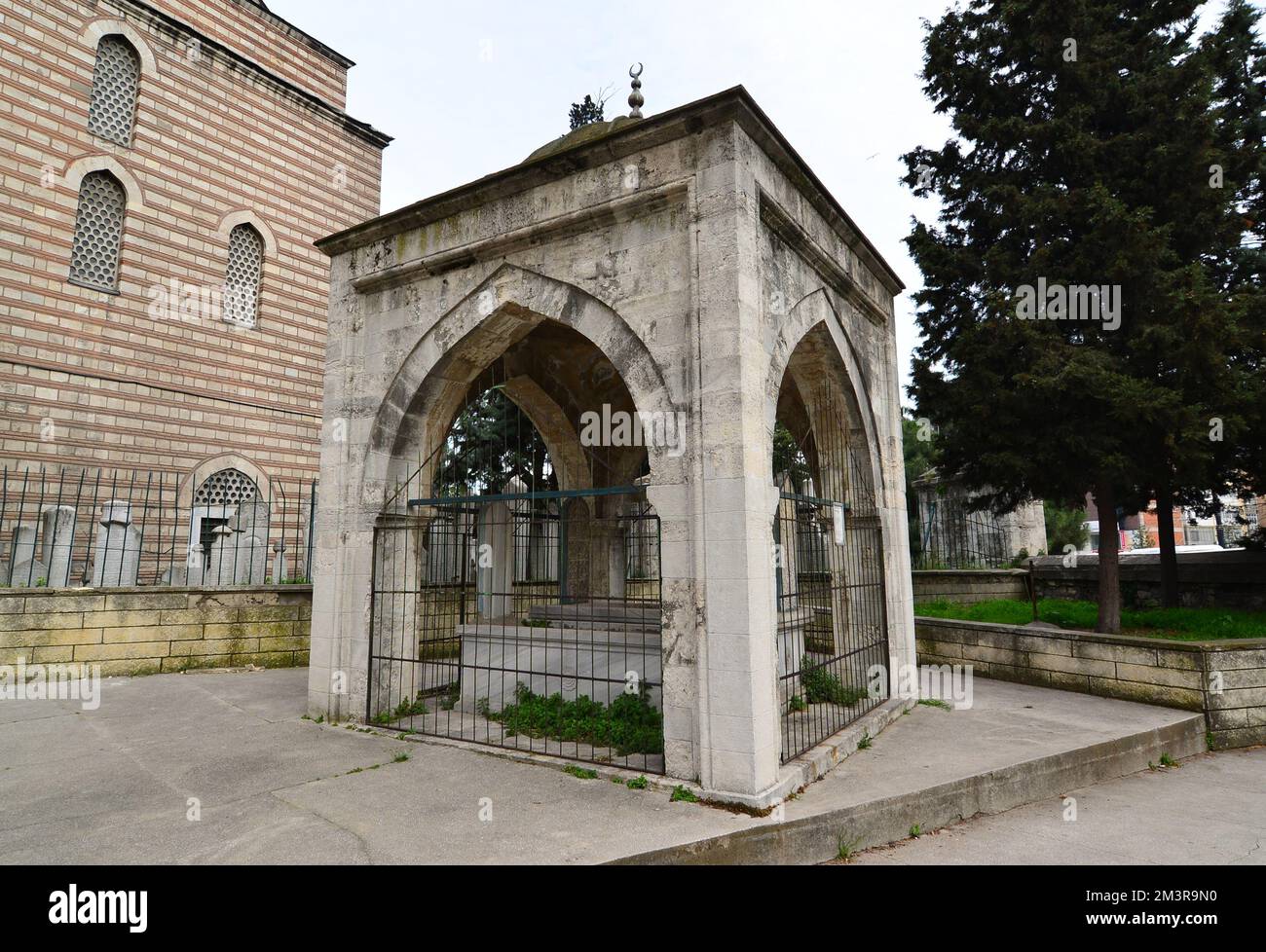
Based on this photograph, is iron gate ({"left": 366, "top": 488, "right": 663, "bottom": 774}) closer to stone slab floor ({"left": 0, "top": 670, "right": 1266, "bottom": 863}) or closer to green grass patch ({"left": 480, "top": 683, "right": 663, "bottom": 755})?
green grass patch ({"left": 480, "top": 683, "right": 663, "bottom": 755})

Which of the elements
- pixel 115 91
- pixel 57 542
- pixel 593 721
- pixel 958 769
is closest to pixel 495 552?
pixel 593 721

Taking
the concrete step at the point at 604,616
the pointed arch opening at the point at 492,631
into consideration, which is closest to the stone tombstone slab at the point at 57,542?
the pointed arch opening at the point at 492,631

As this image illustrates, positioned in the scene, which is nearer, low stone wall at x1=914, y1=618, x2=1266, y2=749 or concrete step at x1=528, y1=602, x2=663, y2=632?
low stone wall at x1=914, y1=618, x2=1266, y2=749

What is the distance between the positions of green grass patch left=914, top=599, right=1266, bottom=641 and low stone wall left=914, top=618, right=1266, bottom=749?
96 centimetres

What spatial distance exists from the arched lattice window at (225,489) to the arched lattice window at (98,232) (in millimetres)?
3779

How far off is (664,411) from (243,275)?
1308 cm

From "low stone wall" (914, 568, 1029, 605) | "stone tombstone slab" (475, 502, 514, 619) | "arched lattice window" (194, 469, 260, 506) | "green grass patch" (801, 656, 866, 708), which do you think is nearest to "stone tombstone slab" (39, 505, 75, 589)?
"arched lattice window" (194, 469, 260, 506)

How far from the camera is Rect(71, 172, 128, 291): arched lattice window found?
11.5 m

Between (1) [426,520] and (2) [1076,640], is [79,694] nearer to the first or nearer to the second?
(1) [426,520]

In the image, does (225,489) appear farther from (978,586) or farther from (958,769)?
(978,586)

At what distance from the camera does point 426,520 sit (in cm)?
664

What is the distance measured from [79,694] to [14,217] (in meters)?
8.30

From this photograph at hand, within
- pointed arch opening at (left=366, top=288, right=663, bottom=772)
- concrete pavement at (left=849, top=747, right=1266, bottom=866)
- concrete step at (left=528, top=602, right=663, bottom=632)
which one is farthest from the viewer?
concrete step at (left=528, top=602, right=663, bottom=632)

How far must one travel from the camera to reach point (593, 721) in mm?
5738
